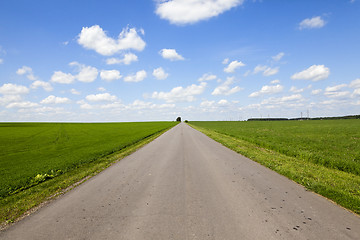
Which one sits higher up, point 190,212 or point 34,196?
point 190,212

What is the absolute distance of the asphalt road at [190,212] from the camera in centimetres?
382

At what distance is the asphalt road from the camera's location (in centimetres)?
382

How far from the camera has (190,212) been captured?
15.2 ft

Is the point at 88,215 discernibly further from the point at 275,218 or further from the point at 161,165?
the point at 161,165

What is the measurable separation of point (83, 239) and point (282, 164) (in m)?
9.43

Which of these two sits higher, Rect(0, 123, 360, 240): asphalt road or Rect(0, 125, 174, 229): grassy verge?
Rect(0, 123, 360, 240): asphalt road

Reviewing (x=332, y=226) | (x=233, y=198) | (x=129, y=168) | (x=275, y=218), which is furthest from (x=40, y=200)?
(x=332, y=226)

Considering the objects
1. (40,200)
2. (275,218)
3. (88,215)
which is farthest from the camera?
(40,200)

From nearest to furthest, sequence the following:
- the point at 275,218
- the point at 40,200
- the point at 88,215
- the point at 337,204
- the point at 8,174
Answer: the point at 275,218
the point at 88,215
the point at 337,204
the point at 40,200
the point at 8,174

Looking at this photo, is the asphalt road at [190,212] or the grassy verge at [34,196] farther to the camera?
the grassy verge at [34,196]

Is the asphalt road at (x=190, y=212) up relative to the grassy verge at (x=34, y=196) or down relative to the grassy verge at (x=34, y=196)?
up

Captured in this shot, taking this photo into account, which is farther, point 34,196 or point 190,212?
point 34,196

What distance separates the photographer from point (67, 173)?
30.3 ft

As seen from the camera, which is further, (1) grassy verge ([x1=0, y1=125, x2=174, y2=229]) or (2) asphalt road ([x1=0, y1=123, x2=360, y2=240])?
(1) grassy verge ([x1=0, y1=125, x2=174, y2=229])
